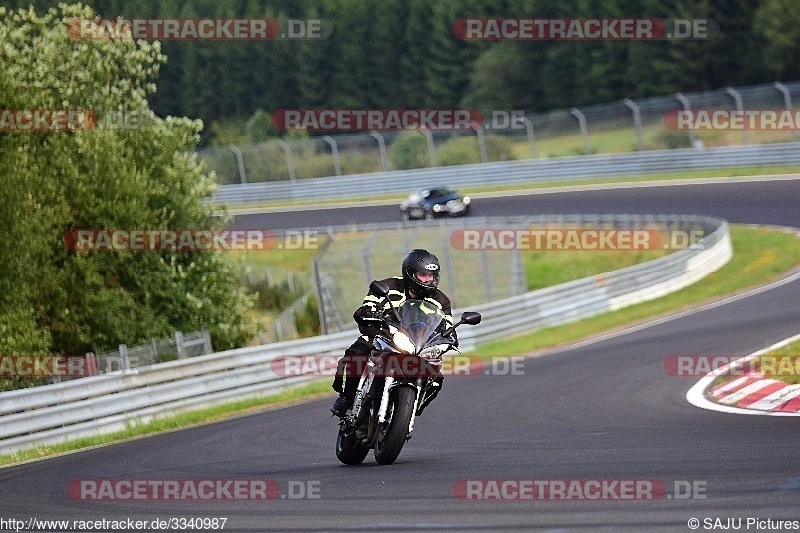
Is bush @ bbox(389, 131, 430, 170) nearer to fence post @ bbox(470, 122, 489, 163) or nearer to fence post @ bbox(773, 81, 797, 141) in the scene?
fence post @ bbox(470, 122, 489, 163)

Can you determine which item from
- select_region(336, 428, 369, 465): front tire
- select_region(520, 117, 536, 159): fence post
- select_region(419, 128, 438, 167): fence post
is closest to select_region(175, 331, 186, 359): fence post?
select_region(336, 428, 369, 465): front tire

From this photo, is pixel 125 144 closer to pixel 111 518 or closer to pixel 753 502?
pixel 111 518

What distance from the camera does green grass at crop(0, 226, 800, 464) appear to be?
17.7 metres

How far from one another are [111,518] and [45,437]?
8733 millimetres

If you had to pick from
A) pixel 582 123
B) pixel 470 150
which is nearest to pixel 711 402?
pixel 582 123

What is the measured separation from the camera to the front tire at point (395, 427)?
10.1 meters

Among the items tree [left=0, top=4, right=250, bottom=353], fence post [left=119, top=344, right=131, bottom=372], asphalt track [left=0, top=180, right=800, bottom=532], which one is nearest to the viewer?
asphalt track [left=0, top=180, right=800, bottom=532]

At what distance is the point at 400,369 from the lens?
399 inches

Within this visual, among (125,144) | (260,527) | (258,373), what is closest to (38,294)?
(125,144)

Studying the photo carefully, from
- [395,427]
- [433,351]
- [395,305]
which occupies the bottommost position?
[395,427]

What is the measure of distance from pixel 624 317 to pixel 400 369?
1748cm

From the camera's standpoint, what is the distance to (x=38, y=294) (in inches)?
1005

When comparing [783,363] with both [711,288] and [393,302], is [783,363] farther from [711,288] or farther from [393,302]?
[711,288]

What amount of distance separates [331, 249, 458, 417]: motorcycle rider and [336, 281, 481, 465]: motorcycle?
0.28 ft
